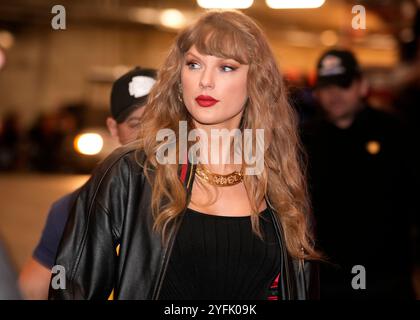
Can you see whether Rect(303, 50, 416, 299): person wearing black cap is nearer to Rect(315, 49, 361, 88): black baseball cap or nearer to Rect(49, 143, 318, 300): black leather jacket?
Rect(315, 49, 361, 88): black baseball cap

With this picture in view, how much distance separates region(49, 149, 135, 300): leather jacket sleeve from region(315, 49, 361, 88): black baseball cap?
6.99 ft


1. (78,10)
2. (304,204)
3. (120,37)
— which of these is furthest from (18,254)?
(120,37)

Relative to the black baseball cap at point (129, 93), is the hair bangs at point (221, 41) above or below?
below

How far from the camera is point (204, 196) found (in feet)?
7.66

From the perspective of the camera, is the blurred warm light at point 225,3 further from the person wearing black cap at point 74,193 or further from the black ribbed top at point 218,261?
the black ribbed top at point 218,261

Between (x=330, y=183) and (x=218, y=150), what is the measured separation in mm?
1447

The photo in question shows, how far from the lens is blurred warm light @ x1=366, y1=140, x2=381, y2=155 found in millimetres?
3906

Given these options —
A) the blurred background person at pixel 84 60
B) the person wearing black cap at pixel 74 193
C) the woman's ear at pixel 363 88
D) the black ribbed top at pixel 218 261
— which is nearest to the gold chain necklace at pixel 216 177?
the black ribbed top at pixel 218 261

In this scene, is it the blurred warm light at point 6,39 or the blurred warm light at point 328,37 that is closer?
the blurred warm light at point 328,37

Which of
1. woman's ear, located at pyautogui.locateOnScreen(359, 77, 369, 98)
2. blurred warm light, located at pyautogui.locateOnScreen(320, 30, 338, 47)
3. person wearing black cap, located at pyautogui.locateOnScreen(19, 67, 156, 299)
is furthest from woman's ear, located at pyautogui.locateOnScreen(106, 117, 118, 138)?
blurred warm light, located at pyautogui.locateOnScreen(320, 30, 338, 47)

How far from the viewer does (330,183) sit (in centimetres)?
374

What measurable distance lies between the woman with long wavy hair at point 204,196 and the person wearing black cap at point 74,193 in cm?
53

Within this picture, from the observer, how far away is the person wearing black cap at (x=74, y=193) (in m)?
2.83

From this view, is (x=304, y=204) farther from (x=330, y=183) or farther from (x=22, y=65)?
(x=22, y=65)
